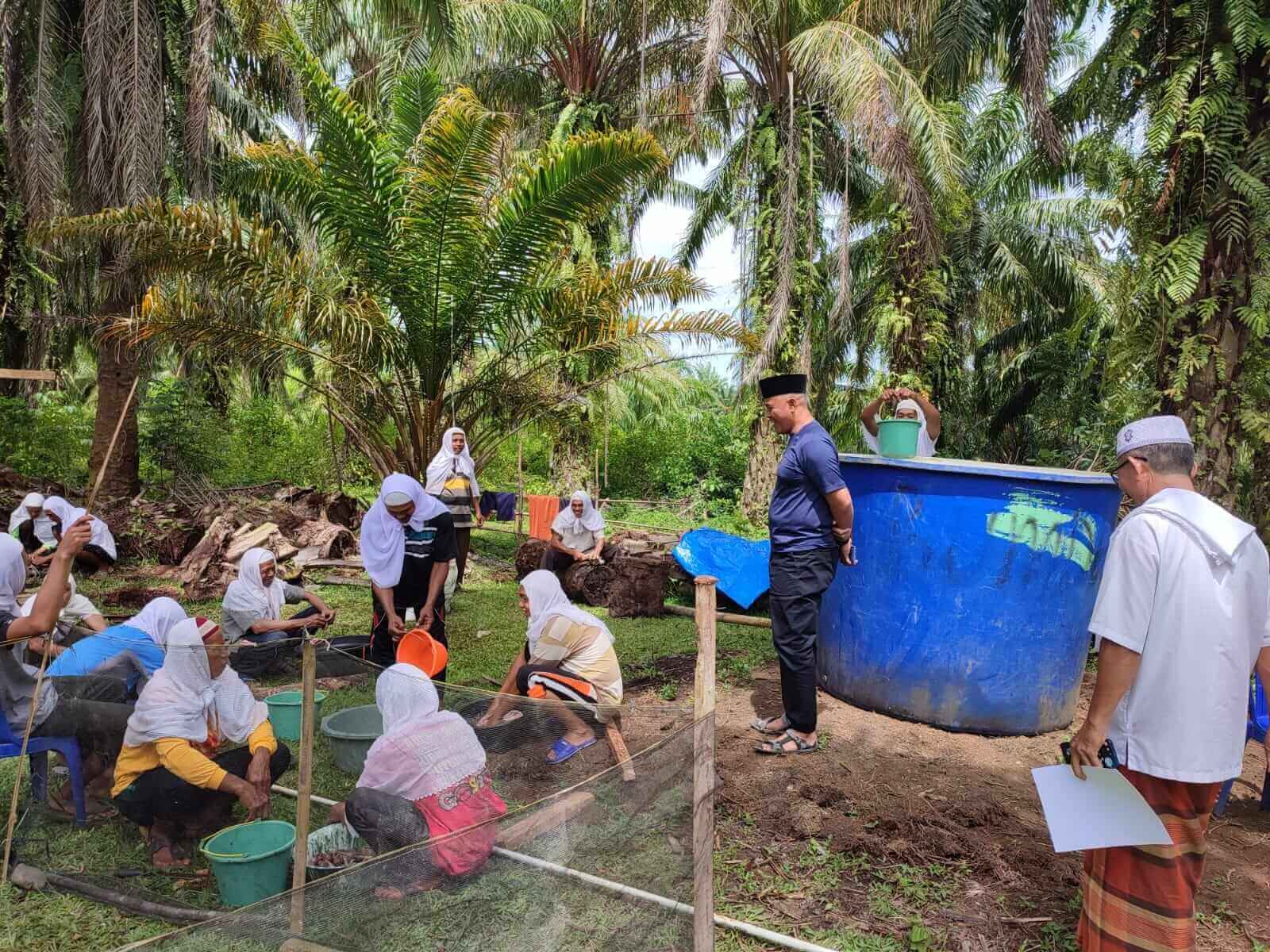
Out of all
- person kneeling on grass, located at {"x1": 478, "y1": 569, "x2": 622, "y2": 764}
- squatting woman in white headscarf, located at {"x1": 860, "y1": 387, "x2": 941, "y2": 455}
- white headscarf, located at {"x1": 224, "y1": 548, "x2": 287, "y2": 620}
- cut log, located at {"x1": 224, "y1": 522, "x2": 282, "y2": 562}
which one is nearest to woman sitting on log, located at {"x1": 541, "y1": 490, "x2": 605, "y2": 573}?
cut log, located at {"x1": 224, "y1": 522, "x2": 282, "y2": 562}

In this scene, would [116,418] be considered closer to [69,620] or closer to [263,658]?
[69,620]

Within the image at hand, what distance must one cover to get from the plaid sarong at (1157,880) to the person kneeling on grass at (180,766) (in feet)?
9.01

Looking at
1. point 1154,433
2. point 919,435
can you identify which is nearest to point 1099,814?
point 1154,433

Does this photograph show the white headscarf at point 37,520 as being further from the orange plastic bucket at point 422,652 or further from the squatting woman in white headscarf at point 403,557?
the orange plastic bucket at point 422,652

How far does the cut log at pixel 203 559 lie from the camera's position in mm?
7590

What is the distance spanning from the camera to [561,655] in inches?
149

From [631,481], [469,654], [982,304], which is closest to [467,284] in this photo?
[469,654]

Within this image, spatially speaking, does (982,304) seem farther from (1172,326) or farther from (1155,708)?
(1155,708)

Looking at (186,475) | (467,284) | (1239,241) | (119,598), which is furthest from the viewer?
(186,475)

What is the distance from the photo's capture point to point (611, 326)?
8164mm

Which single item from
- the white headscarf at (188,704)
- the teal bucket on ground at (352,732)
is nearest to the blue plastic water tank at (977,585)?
the teal bucket on ground at (352,732)

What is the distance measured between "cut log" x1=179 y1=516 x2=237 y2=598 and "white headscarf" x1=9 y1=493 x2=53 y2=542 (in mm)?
1208

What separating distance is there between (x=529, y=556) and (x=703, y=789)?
19.8 feet

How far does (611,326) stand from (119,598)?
493cm
